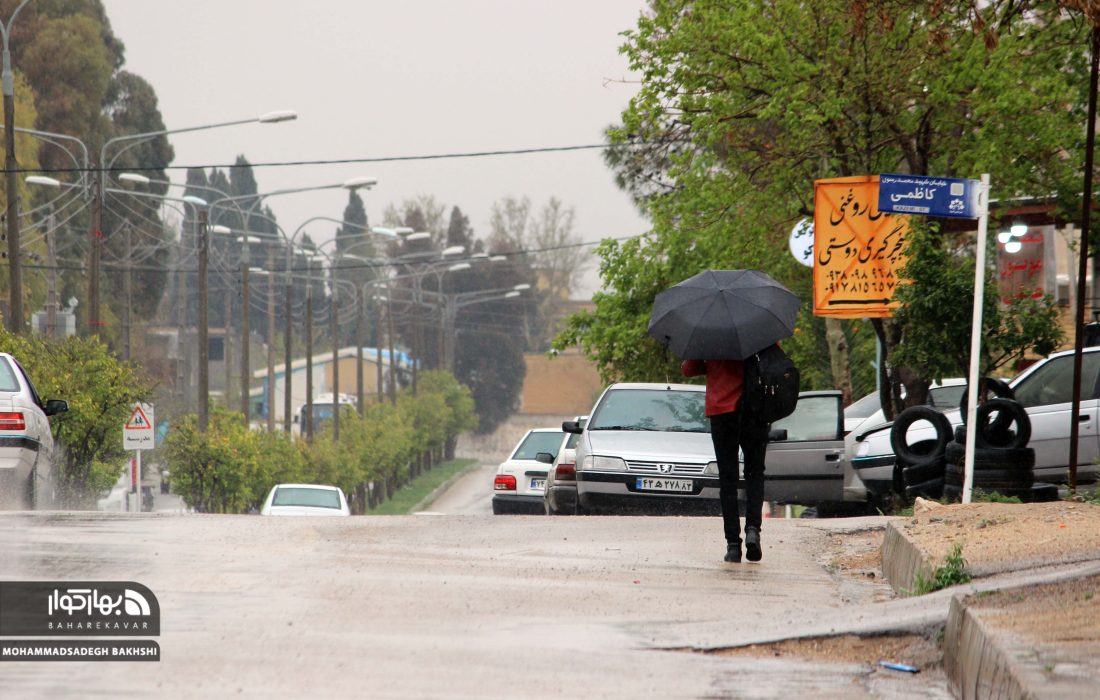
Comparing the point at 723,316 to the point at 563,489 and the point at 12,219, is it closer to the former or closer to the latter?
the point at 563,489

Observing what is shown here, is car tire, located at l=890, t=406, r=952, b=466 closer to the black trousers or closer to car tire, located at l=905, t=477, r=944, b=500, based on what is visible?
car tire, located at l=905, t=477, r=944, b=500

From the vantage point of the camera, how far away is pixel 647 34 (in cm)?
2277

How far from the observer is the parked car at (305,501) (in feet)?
98.9

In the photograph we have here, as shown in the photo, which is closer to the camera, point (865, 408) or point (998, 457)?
point (998, 457)

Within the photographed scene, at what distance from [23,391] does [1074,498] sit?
10142 millimetres

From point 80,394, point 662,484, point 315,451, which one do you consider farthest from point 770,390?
point 315,451

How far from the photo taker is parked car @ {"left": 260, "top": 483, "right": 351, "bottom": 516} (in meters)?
30.1

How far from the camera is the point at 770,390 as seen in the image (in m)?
10.4

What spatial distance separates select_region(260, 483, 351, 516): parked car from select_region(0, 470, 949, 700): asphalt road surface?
16.6m

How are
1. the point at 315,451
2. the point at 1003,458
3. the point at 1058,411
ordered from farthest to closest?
the point at 315,451, the point at 1058,411, the point at 1003,458

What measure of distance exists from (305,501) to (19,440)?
1464 cm

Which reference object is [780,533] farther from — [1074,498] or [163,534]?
[163,534]

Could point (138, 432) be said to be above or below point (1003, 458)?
below

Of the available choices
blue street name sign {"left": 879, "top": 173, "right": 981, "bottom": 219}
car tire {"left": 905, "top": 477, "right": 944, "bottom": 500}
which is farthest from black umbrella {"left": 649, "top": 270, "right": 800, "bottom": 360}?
car tire {"left": 905, "top": 477, "right": 944, "bottom": 500}
